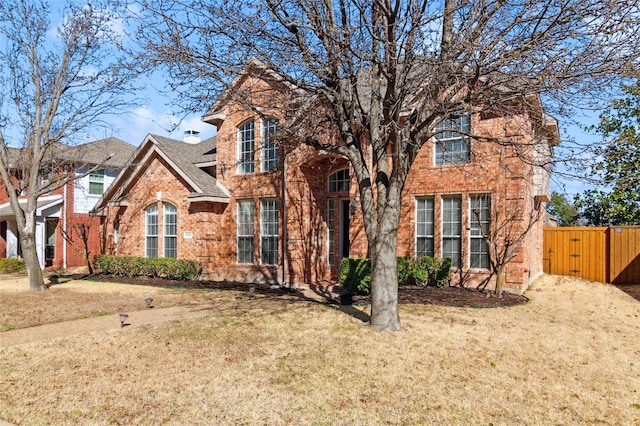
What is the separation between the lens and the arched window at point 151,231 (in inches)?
733

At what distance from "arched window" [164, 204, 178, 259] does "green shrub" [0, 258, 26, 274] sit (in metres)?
8.25

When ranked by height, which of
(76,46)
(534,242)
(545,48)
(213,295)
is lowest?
(213,295)

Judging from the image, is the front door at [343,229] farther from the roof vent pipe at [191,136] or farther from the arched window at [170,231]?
the roof vent pipe at [191,136]

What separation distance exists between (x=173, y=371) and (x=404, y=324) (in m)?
4.43

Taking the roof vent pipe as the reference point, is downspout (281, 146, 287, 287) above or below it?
below

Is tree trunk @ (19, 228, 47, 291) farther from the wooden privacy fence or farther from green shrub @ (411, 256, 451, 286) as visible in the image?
the wooden privacy fence

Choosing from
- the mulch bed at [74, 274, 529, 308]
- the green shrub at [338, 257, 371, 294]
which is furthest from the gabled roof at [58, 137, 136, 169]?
the green shrub at [338, 257, 371, 294]

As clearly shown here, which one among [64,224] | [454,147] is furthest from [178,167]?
[454,147]

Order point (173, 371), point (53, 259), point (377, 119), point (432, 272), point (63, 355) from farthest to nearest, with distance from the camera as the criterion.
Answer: point (53, 259) < point (432, 272) < point (377, 119) < point (63, 355) < point (173, 371)

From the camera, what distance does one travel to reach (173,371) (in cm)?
619

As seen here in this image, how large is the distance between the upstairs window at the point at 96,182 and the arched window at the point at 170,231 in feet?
24.2

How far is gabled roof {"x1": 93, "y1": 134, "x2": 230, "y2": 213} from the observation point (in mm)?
16938

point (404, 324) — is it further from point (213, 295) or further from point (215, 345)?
point (213, 295)

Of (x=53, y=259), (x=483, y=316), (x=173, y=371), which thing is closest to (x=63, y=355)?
(x=173, y=371)
